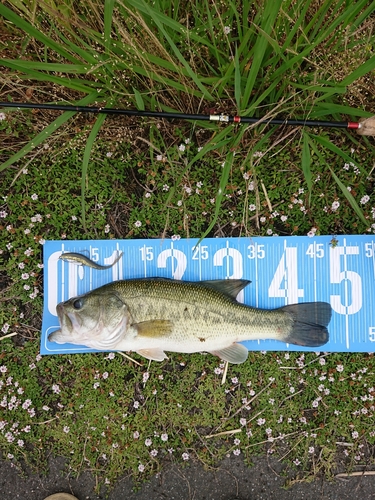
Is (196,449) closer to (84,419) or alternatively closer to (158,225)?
(84,419)

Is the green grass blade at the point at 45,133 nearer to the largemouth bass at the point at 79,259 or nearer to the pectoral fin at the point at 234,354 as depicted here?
→ the largemouth bass at the point at 79,259

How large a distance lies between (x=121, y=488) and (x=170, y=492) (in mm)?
446

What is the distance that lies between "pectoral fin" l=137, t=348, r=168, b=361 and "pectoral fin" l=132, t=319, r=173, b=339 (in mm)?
181

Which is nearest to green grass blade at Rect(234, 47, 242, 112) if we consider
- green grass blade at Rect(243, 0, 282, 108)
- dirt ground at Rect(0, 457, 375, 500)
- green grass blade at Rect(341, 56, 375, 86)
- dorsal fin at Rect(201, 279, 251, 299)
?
green grass blade at Rect(243, 0, 282, 108)

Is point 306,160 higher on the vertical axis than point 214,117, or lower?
lower

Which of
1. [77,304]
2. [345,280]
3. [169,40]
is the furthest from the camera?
[345,280]

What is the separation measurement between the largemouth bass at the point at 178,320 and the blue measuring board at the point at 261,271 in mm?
181

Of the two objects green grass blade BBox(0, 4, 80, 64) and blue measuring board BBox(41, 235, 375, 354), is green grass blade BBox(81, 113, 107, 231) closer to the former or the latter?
green grass blade BBox(0, 4, 80, 64)

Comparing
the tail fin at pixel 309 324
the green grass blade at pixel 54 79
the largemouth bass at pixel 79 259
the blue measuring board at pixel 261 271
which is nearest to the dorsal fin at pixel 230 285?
the blue measuring board at pixel 261 271

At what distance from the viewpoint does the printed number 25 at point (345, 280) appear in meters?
3.29

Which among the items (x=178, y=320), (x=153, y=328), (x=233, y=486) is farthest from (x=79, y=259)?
(x=233, y=486)

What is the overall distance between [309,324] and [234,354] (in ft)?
2.20

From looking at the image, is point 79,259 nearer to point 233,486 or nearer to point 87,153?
point 87,153

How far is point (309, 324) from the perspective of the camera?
3.13m
